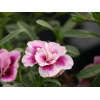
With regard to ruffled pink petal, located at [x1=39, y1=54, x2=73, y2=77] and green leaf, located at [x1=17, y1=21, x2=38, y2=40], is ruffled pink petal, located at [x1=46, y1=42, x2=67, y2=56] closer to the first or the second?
ruffled pink petal, located at [x1=39, y1=54, x2=73, y2=77]

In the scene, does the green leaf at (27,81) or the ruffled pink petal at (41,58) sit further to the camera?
the green leaf at (27,81)

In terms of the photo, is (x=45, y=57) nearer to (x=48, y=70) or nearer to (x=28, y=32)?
(x=48, y=70)

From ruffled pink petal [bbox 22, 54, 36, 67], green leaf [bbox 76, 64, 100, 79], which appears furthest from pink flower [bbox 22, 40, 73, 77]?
green leaf [bbox 76, 64, 100, 79]

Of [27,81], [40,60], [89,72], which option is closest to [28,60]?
[40,60]

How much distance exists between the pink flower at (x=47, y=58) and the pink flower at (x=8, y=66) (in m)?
0.03

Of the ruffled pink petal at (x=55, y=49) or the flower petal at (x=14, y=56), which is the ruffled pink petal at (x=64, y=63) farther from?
the flower petal at (x=14, y=56)

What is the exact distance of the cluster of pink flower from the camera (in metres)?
0.44

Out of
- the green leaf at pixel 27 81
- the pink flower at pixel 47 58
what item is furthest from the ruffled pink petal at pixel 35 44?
the green leaf at pixel 27 81

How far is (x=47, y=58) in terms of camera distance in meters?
0.49

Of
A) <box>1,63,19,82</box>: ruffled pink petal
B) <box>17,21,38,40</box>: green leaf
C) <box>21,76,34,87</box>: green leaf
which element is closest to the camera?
<box>1,63,19,82</box>: ruffled pink petal

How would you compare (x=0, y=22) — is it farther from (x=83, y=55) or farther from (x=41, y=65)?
(x=83, y=55)

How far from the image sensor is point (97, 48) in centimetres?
108

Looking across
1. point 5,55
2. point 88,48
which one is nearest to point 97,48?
point 88,48

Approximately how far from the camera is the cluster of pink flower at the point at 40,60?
44 centimetres
